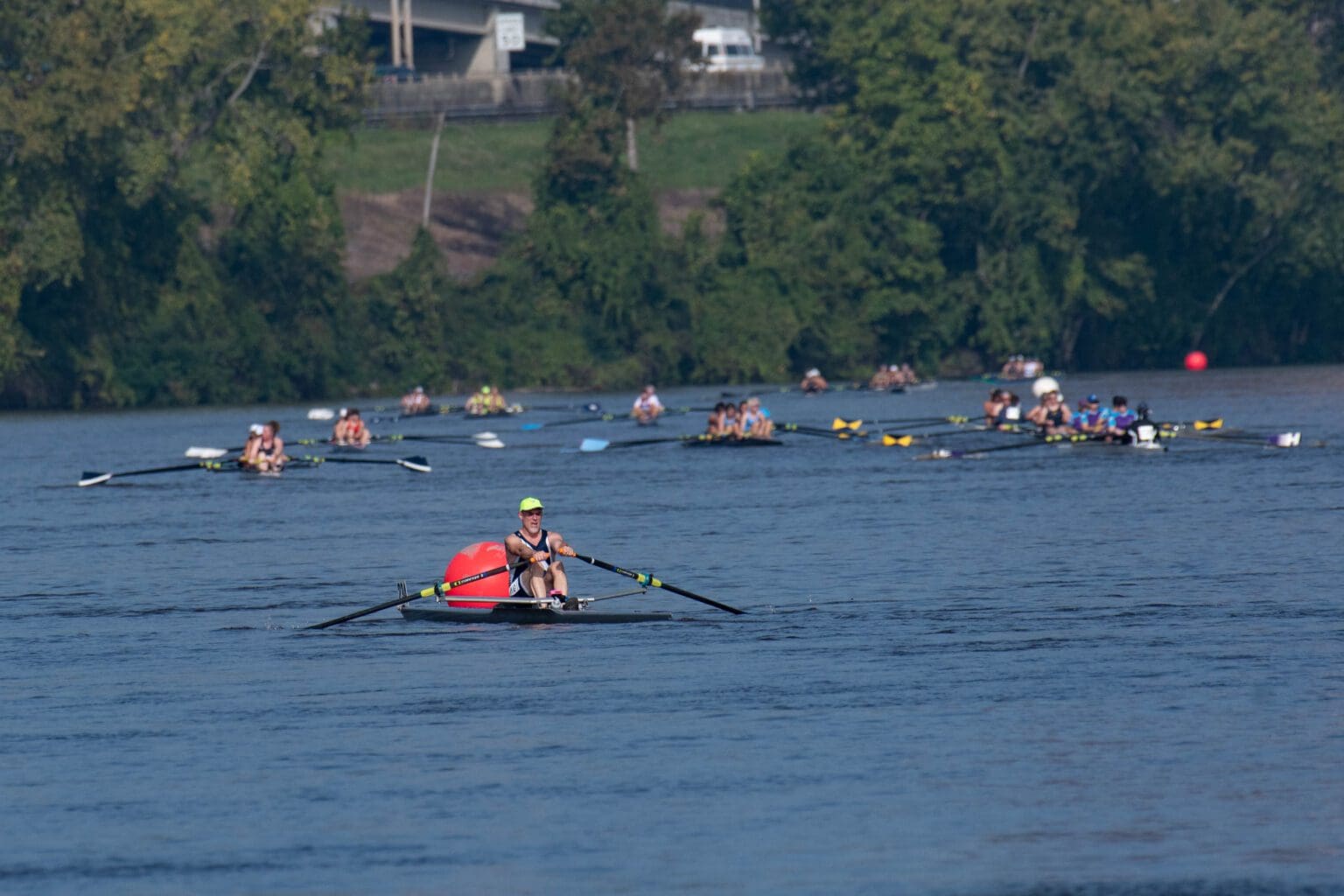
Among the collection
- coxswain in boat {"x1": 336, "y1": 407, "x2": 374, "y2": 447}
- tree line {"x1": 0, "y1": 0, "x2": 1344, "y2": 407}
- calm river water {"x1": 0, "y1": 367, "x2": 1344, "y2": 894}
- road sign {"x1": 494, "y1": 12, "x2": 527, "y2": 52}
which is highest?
road sign {"x1": 494, "y1": 12, "x2": 527, "y2": 52}

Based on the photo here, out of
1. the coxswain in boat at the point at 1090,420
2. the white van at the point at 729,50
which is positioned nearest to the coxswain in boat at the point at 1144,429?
the coxswain in boat at the point at 1090,420

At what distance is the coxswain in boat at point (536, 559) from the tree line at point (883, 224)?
2329 inches

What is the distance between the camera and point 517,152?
4237 inches

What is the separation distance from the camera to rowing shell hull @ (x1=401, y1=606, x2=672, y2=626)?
24.0m

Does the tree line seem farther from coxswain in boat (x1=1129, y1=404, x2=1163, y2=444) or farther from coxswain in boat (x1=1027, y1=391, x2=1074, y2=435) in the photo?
coxswain in boat (x1=1129, y1=404, x2=1163, y2=444)

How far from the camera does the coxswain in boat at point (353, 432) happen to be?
173 feet

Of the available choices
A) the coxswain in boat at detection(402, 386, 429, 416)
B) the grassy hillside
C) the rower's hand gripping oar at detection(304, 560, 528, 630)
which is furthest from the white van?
the rower's hand gripping oar at detection(304, 560, 528, 630)

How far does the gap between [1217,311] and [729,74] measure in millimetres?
29952

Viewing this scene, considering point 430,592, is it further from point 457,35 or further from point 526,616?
point 457,35

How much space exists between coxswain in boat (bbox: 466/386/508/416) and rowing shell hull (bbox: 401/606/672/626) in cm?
4264

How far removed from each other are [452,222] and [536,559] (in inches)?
3081

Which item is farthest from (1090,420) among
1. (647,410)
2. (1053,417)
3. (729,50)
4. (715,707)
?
(729,50)

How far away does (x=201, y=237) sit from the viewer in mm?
88125

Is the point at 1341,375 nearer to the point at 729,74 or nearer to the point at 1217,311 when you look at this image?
the point at 1217,311
